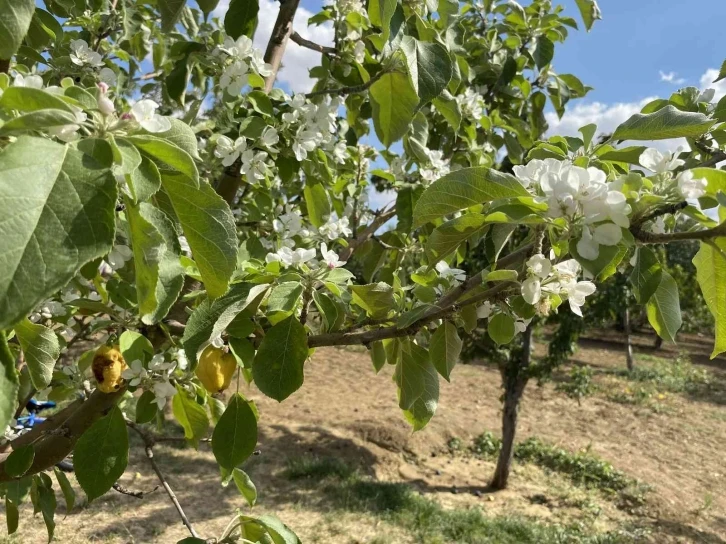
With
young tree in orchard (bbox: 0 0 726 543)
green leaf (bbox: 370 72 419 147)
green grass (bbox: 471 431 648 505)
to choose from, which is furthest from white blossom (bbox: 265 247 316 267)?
green grass (bbox: 471 431 648 505)

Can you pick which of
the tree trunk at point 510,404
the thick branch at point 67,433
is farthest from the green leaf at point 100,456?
the tree trunk at point 510,404

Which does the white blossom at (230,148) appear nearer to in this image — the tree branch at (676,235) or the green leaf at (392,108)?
the green leaf at (392,108)

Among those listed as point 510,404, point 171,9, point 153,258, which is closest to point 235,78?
point 171,9

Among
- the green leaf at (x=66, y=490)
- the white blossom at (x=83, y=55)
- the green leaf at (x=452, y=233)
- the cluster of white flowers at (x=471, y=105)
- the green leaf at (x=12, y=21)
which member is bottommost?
the green leaf at (x=66, y=490)

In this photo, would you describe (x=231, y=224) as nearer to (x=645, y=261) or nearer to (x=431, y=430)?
(x=645, y=261)

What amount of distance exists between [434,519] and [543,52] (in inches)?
161

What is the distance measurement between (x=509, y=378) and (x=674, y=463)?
2.78 metres

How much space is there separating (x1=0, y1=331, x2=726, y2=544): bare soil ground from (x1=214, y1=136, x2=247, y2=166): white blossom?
361cm

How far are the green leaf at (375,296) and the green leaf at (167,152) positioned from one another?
0.42 metres

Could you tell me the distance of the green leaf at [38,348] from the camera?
931 mm

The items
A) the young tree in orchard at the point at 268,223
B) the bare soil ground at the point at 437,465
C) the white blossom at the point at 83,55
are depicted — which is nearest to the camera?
the young tree in orchard at the point at 268,223

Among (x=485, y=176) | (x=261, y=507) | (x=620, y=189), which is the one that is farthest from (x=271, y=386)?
(x=261, y=507)

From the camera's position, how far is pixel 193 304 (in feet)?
4.28

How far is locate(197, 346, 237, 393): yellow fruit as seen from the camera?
112 centimetres
